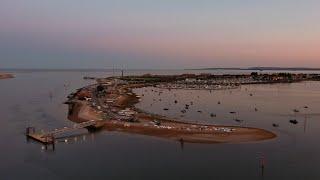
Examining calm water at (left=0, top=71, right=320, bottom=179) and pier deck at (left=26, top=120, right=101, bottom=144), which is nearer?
calm water at (left=0, top=71, right=320, bottom=179)

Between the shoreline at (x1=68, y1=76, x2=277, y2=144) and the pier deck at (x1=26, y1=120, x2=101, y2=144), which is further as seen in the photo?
the shoreline at (x1=68, y1=76, x2=277, y2=144)

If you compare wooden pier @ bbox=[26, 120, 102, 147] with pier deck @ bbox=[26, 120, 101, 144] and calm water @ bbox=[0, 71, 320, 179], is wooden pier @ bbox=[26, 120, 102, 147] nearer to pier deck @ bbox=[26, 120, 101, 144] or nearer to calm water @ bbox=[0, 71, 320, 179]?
pier deck @ bbox=[26, 120, 101, 144]

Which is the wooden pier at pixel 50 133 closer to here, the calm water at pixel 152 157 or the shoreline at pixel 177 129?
the calm water at pixel 152 157

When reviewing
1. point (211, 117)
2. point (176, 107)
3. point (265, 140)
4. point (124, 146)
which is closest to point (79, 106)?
point (176, 107)

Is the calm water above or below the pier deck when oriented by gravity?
below

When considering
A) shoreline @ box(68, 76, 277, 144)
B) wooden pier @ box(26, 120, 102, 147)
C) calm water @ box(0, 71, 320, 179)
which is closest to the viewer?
calm water @ box(0, 71, 320, 179)

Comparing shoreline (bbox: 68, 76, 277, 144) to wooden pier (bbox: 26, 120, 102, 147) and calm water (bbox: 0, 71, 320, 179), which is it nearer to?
wooden pier (bbox: 26, 120, 102, 147)

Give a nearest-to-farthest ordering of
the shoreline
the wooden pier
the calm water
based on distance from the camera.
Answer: the calm water, the wooden pier, the shoreline

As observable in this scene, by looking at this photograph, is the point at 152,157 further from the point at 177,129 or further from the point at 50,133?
the point at 50,133

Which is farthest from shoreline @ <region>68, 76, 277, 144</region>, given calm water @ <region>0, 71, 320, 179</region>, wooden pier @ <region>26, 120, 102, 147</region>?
calm water @ <region>0, 71, 320, 179</region>

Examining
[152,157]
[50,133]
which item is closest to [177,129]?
[152,157]

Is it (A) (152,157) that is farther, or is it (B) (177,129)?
(B) (177,129)
